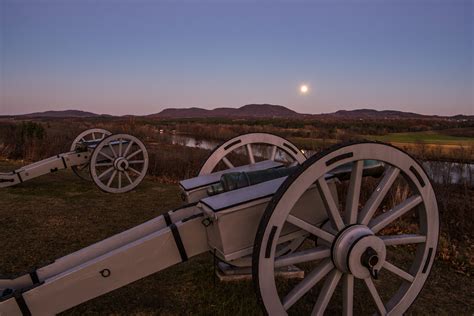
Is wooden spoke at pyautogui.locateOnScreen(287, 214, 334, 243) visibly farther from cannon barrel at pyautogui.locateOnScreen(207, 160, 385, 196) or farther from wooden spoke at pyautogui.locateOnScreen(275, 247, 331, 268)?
cannon barrel at pyautogui.locateOnScreen(207, 160, 385, 196)

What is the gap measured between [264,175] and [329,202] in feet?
2.33

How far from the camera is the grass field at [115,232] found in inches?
118

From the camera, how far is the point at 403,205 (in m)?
2.48

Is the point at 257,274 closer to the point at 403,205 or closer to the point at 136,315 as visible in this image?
the point at 403,205

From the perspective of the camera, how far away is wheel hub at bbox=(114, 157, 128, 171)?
745 centimetres

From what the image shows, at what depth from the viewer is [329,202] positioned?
221 centimetres

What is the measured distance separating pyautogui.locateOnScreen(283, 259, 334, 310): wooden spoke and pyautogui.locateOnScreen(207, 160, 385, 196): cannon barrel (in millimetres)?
571

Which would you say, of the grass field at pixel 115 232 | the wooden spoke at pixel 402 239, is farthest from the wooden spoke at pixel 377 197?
the grass field at pixel 115 232

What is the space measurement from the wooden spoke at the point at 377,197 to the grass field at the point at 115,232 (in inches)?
41.2

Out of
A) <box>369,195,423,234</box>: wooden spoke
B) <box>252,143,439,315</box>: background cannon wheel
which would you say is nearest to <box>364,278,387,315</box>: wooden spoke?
<box>252,143,439,315</box>: background cannon wheel

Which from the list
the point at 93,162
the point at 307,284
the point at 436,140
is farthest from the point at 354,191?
the point at 436,140

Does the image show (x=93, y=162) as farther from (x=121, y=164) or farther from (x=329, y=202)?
(x=329, y=202)

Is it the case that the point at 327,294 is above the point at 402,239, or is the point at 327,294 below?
below

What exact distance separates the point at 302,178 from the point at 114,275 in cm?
130
